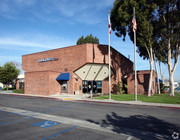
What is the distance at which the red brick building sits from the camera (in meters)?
27.3

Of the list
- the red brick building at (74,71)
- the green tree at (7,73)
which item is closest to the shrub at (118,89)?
the red brick building at (74,71)

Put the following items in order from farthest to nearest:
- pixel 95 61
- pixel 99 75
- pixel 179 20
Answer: pixel 99 75 < pixel 95 61 < pixel 179 20

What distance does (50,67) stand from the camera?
3155 cm

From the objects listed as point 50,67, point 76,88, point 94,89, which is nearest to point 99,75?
point 94,89

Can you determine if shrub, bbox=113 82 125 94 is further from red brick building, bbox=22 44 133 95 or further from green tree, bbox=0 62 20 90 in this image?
green tree, bbox=0 62 20 90

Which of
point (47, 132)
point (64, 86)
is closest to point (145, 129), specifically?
point (47, 132)

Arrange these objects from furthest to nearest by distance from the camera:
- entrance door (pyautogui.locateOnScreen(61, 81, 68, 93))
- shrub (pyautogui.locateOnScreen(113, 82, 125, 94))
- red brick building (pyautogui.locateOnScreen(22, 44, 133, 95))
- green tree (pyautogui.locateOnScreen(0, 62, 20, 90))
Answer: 1. green tree (pyautogui.locateOnScreen(0, 62, 20, 90))
2. entrance door (pyautogui.locateOnScreen(61, 81, 68, 93))
3. shrub (pyautogui.locateOnScreen(113, 82, 125, 94))
4. red brick building (pyautogui.locateOnScreen(22, 44, 133, 95))

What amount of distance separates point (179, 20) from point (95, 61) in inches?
570

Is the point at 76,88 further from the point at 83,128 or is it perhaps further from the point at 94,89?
the point at 83,128

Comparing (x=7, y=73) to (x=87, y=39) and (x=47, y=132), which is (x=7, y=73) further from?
(x=87, y=39)

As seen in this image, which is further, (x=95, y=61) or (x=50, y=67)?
(x=50, y=67)

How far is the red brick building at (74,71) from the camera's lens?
27344mm

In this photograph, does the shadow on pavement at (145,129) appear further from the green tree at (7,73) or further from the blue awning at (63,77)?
the green tree at (7,73)

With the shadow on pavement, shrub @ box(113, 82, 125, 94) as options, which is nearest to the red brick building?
shrub @ box(113, 82, 125, 94)
